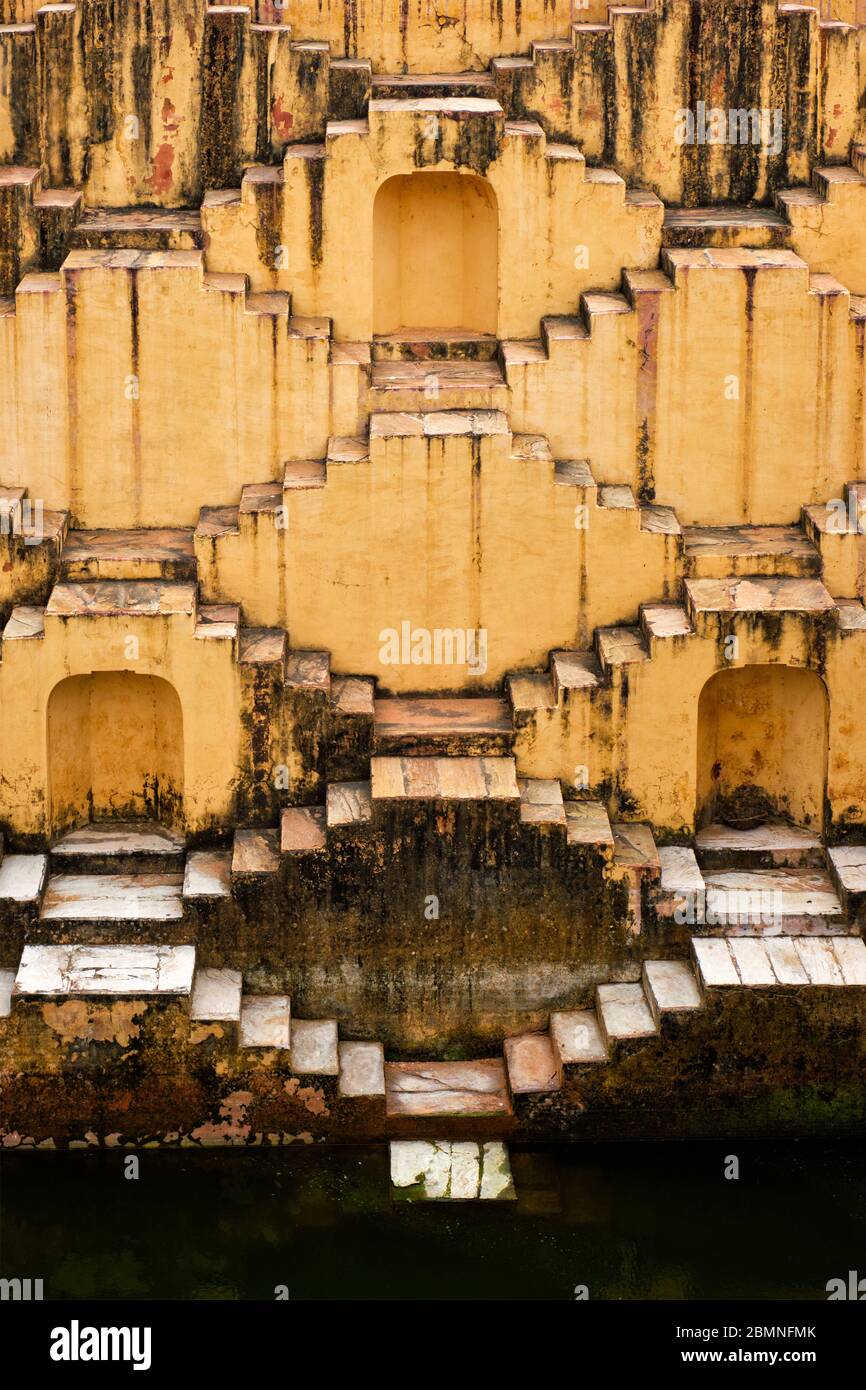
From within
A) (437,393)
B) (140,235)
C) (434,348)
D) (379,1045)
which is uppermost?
(140,235)

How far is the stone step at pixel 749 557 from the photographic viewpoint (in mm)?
22125

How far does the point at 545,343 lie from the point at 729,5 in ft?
10.3

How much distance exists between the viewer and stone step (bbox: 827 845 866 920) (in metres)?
21.7

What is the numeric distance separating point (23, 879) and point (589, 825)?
442 centimetres

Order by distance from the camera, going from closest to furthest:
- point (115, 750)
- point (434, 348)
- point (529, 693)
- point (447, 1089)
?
Result: 1. point (447, 1089)
2. point (529, 693)
3. point (115, 750)
4. point (434, 348)

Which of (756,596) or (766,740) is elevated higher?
(756,596)

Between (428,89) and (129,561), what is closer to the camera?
(129,561)

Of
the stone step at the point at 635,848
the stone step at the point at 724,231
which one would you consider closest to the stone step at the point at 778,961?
the stone step at the point at 635,848

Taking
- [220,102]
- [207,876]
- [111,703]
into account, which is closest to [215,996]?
[207,876]

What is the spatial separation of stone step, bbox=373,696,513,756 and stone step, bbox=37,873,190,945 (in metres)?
2.04

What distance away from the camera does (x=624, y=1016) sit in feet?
70.5

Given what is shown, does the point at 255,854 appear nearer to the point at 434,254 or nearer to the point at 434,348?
the point at 434,348

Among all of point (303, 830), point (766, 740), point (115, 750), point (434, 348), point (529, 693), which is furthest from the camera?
point (766, 740)

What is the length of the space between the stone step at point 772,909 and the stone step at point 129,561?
4.90 m
